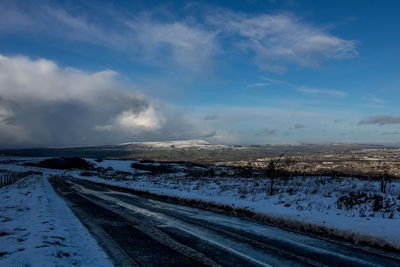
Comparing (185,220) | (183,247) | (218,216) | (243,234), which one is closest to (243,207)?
(218,216)

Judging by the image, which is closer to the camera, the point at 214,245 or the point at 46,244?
the point at 46,244

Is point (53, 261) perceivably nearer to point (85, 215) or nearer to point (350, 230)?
point (85, 215)

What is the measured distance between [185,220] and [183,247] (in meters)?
3.75

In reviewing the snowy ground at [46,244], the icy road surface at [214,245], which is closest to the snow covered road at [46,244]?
the snowy ground at [46,244]

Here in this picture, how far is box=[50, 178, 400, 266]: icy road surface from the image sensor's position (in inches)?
234

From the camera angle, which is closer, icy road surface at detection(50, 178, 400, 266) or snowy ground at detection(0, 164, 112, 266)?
snowy ground at detection(0, 164, 112, 266)

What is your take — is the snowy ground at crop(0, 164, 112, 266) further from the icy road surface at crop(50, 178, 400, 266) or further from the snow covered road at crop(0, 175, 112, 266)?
the icy road surface at crop(50, 178, 400, 266)

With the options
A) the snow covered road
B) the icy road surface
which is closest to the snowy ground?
the snow covered road

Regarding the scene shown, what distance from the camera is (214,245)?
7.13m

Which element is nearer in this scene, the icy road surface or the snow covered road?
the snow covered road

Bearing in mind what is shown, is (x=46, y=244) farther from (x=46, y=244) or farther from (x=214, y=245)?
(x=214, y=245)

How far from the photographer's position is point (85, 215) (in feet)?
39.6

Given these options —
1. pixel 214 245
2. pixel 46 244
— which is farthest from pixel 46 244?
pixel 214 245

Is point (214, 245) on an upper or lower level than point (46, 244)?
lower
